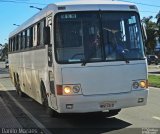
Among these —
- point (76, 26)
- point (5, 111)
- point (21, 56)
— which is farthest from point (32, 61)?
point (76, 26)

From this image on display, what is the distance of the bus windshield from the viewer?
11.0 metres

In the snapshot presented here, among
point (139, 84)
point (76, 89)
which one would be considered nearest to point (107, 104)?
point (76, 89)

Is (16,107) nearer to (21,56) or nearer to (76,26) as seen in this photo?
(21,56)

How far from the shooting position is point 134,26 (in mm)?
11703

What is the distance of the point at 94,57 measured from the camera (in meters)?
11.0

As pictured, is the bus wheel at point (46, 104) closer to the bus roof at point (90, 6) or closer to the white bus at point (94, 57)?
the white bus at point (94, 57)

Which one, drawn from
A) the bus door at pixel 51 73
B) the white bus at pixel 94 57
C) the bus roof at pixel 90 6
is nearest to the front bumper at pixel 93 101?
the white bus at pixel 94 57

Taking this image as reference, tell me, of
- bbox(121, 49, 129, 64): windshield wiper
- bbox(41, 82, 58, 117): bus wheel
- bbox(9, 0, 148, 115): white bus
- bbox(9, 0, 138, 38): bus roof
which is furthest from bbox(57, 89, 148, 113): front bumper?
bbox(9, 0, 138, 38): bus roof

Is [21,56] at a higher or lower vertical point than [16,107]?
higher

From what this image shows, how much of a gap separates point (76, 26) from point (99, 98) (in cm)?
183

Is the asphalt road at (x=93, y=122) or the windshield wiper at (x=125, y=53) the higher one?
the windshield wiper at (x=125, y=53)

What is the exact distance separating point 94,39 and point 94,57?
1.50ft

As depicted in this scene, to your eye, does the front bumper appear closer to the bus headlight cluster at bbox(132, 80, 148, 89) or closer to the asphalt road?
the bus headlight cluster at bbox(132, 80, 148, 89)

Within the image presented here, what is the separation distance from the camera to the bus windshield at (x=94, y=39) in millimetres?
11039
